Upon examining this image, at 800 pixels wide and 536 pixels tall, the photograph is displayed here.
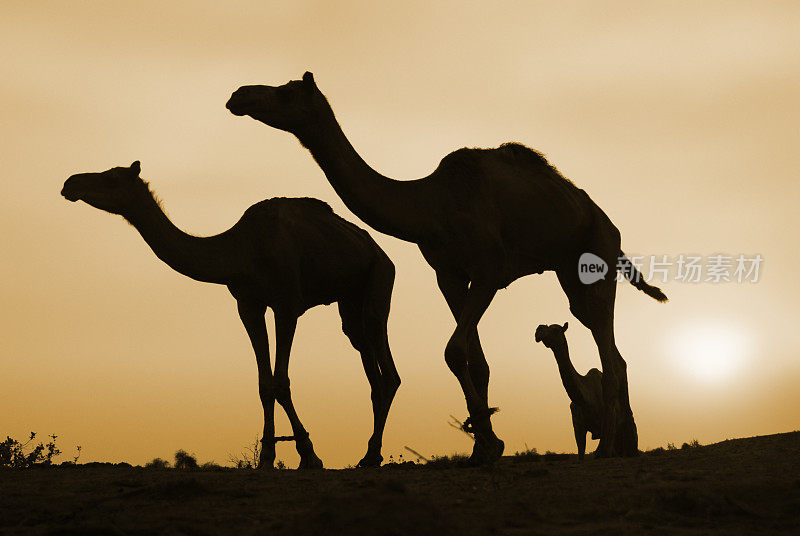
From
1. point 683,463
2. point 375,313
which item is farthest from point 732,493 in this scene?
point 375,313

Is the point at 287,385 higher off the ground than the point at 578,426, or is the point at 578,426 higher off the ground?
the point at 578,426

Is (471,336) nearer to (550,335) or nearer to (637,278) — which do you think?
(637,278)

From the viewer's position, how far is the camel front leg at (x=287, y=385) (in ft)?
38.2

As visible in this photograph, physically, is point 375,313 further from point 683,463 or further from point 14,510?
point 14,510

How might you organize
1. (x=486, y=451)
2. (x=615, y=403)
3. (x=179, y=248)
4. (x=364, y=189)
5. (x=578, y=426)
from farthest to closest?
(x=578, y=426) < (x=179, y=248) < (x=615, y=403) < (x=364, y=189) < (x=486, y=451)

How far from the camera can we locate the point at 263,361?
12.2 meters

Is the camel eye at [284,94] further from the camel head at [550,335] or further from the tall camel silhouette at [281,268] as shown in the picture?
the camel head at [550,335]

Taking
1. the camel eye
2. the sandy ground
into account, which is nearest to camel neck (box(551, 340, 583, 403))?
the sandy ground

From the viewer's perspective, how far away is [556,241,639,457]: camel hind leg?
11.8 m

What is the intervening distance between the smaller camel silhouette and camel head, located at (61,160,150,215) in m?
8.13

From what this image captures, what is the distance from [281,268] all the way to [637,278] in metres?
4.80

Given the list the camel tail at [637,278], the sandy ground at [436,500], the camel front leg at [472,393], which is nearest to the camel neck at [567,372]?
the camel tail at [637,278]

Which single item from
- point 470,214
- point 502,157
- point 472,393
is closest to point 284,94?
point 470,214

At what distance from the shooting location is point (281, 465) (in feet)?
44.4
